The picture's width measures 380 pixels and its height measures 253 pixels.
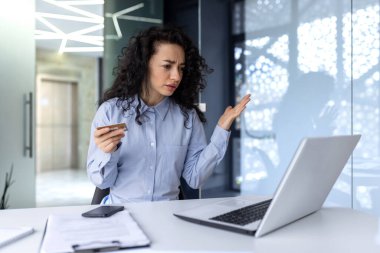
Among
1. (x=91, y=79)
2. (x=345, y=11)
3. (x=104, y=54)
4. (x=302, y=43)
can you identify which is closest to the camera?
(x=345, y=11)

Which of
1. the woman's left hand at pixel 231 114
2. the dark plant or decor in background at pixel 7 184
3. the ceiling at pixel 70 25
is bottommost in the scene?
the dark plant or decor in background at pixel 7 184

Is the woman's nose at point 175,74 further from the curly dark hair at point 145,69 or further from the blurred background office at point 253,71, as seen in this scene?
the blurred background office at point 253,71

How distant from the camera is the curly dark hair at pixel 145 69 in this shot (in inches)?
66.2

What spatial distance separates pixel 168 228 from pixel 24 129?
9.46ft

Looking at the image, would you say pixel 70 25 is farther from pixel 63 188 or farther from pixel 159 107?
pixel 159 107

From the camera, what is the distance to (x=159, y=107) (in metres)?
1.68

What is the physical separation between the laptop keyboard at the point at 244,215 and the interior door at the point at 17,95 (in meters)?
2.84

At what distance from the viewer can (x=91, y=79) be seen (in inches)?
287

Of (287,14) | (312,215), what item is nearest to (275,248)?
(312,215)

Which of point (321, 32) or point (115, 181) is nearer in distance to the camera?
point (115, 181)

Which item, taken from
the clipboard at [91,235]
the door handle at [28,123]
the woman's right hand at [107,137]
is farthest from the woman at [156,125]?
the door handle at [28,123]

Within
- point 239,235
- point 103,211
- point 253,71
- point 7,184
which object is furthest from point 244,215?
point 7,184

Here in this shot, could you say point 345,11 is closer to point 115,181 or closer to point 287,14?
point 287,14

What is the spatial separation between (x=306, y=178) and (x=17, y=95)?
3132 mm
